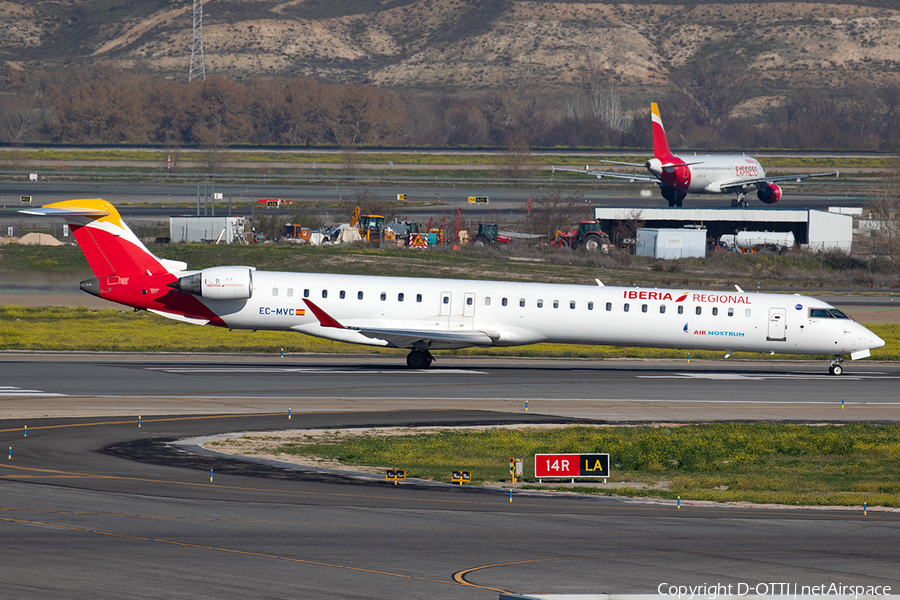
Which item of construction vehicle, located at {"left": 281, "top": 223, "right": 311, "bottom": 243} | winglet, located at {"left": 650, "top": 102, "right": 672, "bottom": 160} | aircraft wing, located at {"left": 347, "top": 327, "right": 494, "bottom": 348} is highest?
winglet, located at {"left": 650, "top": 102, "right": 672, "bottom": 160}

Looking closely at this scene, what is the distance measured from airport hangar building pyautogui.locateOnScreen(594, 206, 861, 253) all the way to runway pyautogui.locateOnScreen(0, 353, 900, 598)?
Answer: 52.5 m

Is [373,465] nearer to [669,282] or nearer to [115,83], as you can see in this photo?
[669,282]

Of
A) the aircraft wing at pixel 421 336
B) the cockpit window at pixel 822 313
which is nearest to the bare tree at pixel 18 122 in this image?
the aircraft wing at pixel 421 336

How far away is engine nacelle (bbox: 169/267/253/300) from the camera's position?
110 ft

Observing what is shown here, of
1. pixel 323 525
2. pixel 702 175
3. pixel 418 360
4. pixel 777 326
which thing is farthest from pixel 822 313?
pixel 702 175

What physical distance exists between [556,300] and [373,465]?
1531 cm

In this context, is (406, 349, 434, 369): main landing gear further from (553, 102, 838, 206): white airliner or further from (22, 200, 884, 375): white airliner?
(553, 102, 838, 206): white airliner

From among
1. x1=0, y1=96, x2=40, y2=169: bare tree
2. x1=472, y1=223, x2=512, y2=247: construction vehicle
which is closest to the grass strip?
x1=472, y1=223, x2=512, y2=247: construction vehicle

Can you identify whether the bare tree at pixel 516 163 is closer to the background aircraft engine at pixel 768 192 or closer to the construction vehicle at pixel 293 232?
the background aircraft engine at pixel 768 192

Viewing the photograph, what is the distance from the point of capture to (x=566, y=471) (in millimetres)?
19312

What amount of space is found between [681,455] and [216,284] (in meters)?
18.0

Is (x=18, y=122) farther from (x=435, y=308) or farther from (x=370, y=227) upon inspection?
(x=435, y=308)

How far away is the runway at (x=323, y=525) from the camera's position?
497 inches

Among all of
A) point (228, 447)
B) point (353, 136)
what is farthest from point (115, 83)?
point (228, 447)
